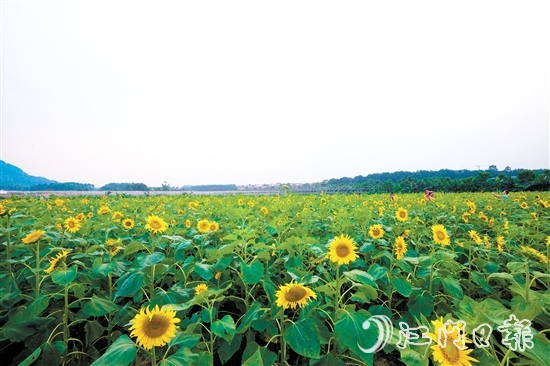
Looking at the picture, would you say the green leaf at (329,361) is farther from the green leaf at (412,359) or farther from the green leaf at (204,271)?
the green leaf at (204,271)

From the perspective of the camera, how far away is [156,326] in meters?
1.19

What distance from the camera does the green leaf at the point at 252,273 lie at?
1.79 metres

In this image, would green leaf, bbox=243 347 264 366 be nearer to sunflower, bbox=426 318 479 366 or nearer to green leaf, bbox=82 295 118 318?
sunflower, bbox=426 318 479 366

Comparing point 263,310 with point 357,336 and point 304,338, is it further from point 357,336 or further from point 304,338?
point 357,336

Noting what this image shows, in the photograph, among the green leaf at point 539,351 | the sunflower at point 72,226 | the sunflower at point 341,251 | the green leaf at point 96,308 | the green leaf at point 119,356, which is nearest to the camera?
the green leaf at point 539,351

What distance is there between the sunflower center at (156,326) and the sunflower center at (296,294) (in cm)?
56

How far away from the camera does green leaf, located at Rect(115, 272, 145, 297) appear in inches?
64.8

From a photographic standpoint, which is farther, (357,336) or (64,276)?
(64,276)

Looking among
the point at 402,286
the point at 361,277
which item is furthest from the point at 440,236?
the point at 361,277

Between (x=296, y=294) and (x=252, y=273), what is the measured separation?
0.53m

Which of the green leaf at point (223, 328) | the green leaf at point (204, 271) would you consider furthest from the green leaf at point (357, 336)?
the green leaf at point (204, 271)

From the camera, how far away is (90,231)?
10.7ft

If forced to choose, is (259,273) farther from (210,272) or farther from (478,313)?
(478,313)

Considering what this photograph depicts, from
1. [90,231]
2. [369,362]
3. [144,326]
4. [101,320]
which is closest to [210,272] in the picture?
[144,326]
